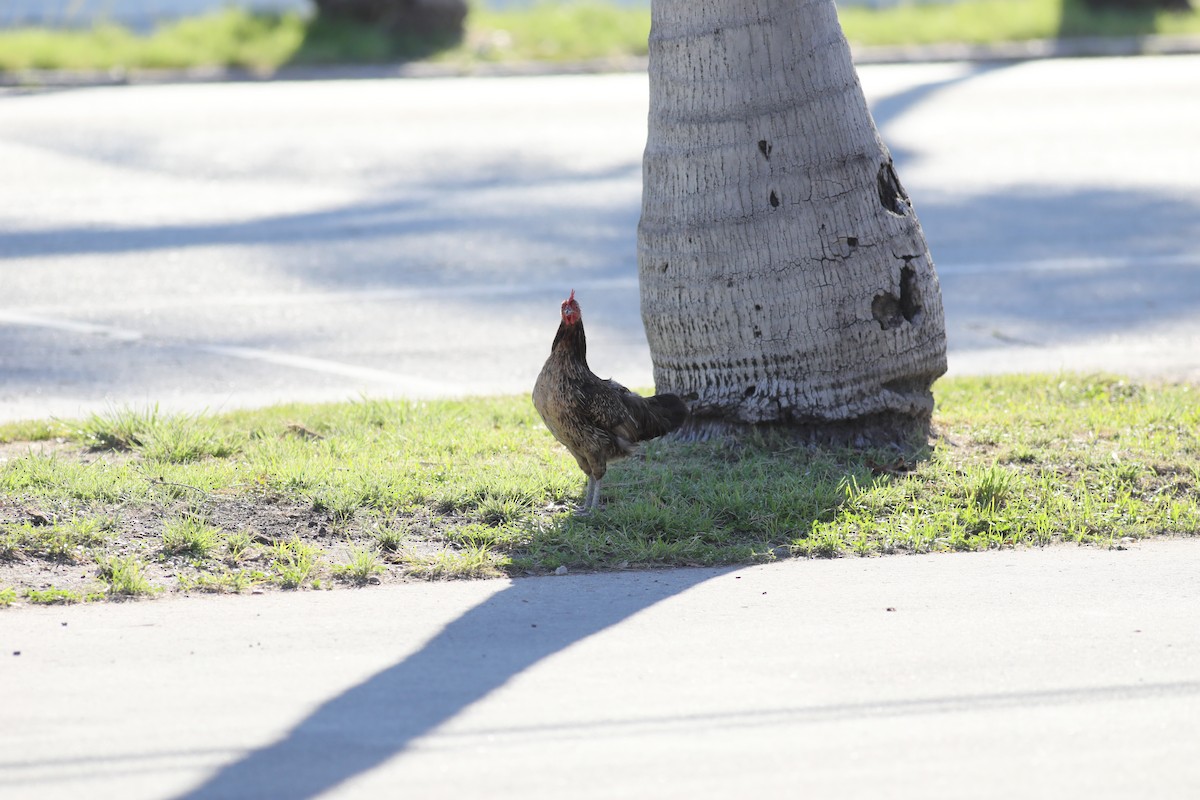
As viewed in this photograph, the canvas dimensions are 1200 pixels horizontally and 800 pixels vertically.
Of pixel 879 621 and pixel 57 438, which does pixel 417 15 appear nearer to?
pixel 57 438

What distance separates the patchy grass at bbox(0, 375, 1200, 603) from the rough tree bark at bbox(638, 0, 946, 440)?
1.19 feet

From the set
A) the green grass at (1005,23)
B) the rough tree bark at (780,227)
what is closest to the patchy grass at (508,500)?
the rough tree bark at (780,227)

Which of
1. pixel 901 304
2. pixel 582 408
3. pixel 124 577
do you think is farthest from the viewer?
pixel 901 304

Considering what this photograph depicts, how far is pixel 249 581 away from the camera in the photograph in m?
4.98

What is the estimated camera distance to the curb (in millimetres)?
15891

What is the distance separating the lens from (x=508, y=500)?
5.71m

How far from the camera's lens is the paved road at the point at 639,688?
12.1 ft

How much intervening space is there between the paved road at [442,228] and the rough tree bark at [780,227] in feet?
5.50

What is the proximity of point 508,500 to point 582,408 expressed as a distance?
1.73 ft

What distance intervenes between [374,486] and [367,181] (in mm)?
6676

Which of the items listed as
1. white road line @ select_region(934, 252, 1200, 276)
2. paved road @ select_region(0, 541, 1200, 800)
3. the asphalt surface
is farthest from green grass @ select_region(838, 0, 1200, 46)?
paved road @ select_region(0, 541, 1200, 800)

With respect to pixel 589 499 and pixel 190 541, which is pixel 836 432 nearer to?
pixel 589 499

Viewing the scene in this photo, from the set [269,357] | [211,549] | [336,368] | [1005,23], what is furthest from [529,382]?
[1005,23]

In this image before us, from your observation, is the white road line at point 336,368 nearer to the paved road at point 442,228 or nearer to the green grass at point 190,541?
the paved road at point 442,228
